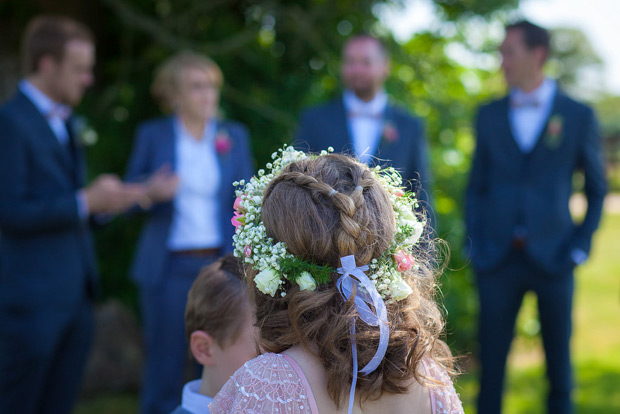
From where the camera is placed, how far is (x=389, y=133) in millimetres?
3865

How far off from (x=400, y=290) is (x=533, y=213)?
2277 mm

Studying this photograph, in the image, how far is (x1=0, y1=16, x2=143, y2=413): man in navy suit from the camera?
3133 mm

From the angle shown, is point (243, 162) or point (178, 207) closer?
point (178, 207)

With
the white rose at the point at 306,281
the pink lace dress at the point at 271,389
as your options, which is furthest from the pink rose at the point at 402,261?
the pink lace dress at the point at 271,389

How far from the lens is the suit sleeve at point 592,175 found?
3.67 meters

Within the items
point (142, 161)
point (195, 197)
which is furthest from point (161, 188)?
point (142, 161)

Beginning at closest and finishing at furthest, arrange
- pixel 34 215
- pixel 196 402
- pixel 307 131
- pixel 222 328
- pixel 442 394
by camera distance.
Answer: pixel 442 394 → pixel 196 402 → pixel 222 328 → pixel 34 215 → pixel 307 131

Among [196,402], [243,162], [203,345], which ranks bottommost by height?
[196,402]

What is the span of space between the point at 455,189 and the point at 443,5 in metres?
1.61

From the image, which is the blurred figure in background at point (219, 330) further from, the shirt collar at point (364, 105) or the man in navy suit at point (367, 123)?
the shirt collar at point (364, 105)

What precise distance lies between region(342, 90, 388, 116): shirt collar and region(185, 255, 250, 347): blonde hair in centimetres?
198

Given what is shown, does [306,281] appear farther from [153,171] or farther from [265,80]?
[265,80]

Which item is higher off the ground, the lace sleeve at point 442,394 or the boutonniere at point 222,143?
the boutonniere at point 222,143

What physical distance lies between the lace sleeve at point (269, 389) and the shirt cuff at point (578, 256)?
2530 mm
